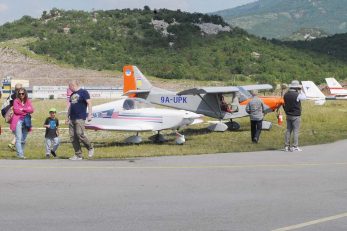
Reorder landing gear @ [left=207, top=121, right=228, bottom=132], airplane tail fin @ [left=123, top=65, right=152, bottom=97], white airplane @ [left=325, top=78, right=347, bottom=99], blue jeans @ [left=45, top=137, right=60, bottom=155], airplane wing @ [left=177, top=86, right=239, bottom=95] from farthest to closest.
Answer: white airplane @ [left=325, top=78, right=347, bottom=99]
airplane tail fin @ [left=123, top=65, right=152, bottom=97]
landing gear @ [left=207, top=121, right=228, bottom=132]
airplane wing @ [left=177, top=86, right=239, bottom=95]
blue jeans @ [left=45, top=137, right=60, bottom=155]

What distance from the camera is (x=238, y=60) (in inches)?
3647

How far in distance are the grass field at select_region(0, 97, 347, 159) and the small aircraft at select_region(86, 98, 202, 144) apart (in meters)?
0.53

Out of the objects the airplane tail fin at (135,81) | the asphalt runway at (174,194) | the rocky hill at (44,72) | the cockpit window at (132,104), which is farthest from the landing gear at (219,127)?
the rocky hill at (44,72)

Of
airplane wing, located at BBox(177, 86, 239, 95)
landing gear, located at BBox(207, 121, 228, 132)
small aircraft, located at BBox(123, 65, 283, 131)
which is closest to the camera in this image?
airplane wing, located at BBox(177, 86, 239, 95)

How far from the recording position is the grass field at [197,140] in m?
15.6

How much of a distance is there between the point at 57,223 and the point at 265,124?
53.0 feet

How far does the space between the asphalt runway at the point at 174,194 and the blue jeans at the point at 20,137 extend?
1012 mm

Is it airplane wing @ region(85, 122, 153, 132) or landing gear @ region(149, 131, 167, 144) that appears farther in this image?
landing gear @ region(149, 131, 167, 144)

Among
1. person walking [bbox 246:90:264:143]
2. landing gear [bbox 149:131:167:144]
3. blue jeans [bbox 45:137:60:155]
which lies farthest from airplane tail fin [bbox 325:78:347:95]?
blue jeans [bbox 45:137:60:155]

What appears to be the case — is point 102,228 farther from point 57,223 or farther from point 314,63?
point 314,63

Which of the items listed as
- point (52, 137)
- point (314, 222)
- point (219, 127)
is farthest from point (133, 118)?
point (314, 222)

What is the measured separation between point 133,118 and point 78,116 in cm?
570

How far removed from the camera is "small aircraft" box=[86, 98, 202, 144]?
19.2 metres

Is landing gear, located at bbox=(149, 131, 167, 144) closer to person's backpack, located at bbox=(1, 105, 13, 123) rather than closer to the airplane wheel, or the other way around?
the airplane wheel
